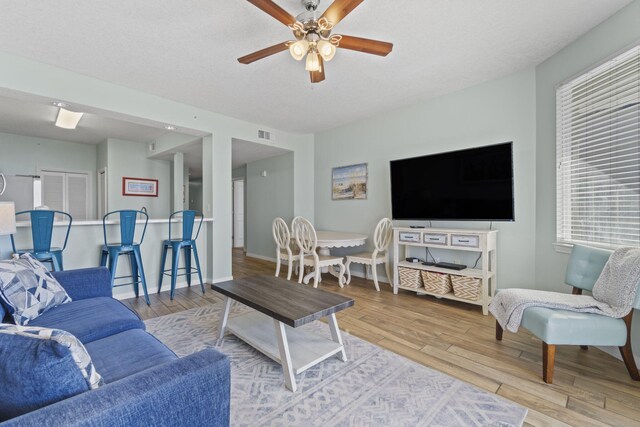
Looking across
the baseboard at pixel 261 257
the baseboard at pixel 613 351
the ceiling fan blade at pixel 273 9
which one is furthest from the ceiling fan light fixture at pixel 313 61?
the baseboard at pixel 261 257

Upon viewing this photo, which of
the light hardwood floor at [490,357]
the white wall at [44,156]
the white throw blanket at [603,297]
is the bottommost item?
the light hardwood floor at [490,357]

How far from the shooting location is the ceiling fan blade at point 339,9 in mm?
1610

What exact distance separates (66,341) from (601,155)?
10.8ft

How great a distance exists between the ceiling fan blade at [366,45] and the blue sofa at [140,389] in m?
1.97

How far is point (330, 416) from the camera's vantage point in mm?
1457

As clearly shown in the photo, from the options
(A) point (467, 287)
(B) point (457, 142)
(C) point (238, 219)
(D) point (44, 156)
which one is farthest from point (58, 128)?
(A) point (467, 287)

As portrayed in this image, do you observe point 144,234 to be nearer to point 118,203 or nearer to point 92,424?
point 118,203

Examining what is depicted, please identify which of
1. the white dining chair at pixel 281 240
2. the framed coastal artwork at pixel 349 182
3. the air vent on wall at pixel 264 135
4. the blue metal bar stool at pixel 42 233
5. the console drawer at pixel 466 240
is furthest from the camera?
the air vent on wall at pixel 264 135

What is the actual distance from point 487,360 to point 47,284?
9.42 feet

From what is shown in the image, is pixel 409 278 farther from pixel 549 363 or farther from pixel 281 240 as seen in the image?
pixel 281 240

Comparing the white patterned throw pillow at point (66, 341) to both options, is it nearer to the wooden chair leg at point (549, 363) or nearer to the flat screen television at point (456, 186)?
the wooden chair leg at point (549, 363)

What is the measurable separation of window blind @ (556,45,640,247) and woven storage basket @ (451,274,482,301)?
2.70 feet

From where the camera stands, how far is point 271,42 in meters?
2.36

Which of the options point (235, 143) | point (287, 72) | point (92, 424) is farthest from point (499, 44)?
point (235, 143)
